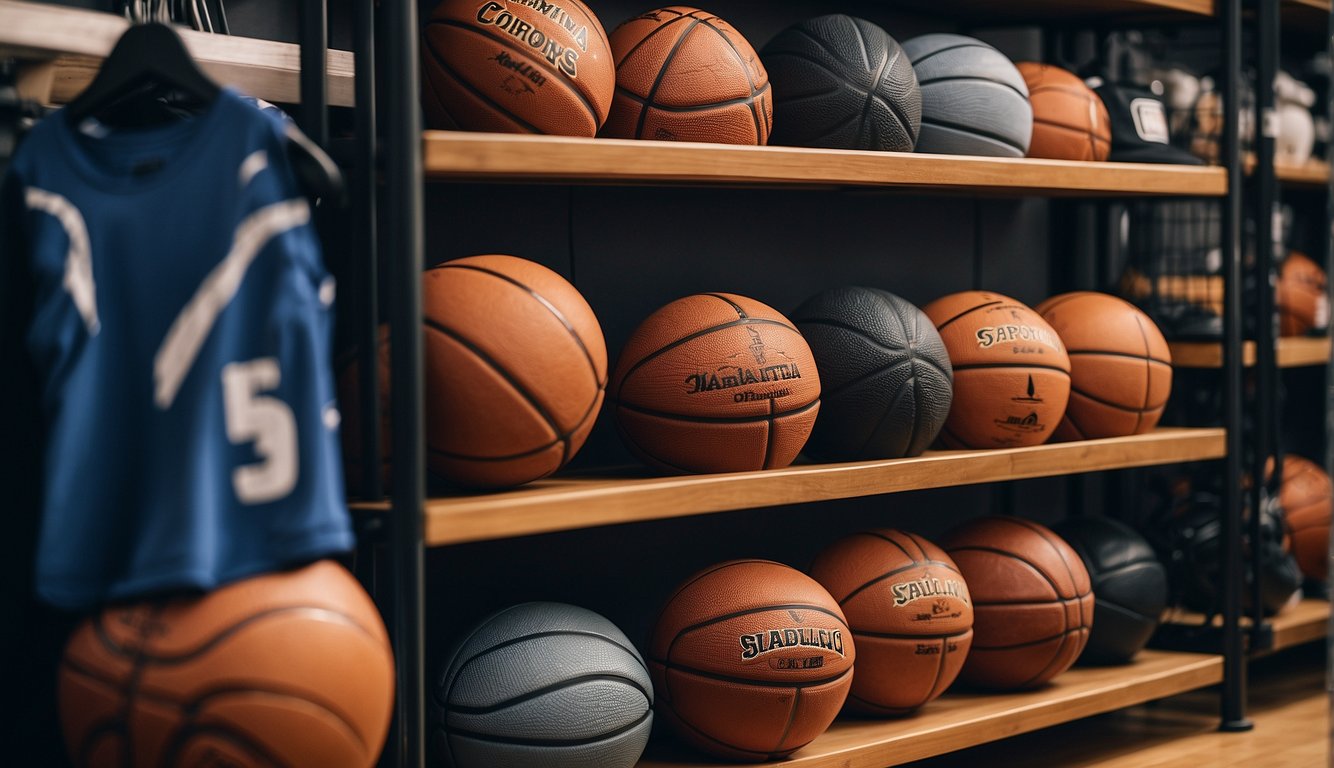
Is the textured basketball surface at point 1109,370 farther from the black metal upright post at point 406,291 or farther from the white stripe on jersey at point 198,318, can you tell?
the white stripe on jersey at point 198,318

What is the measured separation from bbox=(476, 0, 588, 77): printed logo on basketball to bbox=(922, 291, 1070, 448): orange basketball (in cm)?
102

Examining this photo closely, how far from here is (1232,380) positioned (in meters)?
3.27

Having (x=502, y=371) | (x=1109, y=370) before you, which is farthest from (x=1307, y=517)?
(x=502, y=371)

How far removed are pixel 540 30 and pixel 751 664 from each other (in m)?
1.11

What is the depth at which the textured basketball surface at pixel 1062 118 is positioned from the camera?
10.1ft

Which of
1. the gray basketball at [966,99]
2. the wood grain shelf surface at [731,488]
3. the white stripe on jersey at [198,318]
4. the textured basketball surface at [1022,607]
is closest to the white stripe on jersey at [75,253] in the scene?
the white stripe on jersey at [198,318]

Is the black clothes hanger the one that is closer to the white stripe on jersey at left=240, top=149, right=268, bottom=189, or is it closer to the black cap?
the white stripe on jersey at left=240, top=149, right=268, bottom=189

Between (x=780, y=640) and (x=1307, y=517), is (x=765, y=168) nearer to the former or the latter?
(x=780, y=640)

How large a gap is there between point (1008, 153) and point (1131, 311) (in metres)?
0.51

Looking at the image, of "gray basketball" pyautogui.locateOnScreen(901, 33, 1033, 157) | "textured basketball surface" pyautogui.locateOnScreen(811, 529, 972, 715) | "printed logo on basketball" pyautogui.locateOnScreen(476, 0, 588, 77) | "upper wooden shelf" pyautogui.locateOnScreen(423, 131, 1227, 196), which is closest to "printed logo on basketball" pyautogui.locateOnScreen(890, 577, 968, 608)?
"textured basketball surface" pyautogui.locateOnScreen(811, 529, 972, 715)

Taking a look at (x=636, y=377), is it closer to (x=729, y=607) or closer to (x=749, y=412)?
(x=749, y=412)

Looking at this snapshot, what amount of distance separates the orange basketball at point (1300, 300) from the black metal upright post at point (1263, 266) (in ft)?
2.07

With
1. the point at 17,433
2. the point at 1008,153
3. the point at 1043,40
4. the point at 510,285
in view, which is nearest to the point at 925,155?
the point at 1008,153

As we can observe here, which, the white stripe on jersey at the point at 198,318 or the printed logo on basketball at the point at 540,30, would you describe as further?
the printed logo on basketball at the point at 540,30
